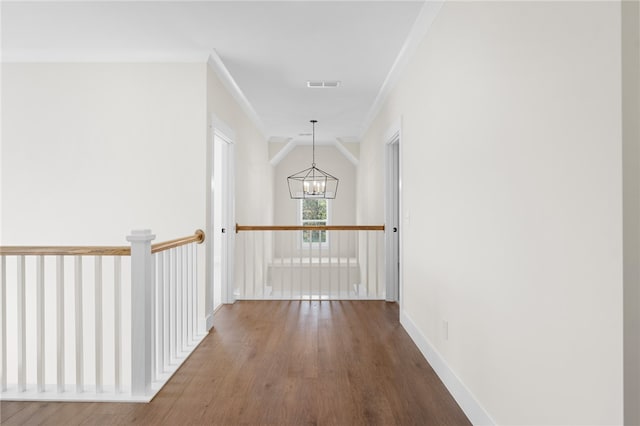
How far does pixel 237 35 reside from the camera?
2965 millimetres

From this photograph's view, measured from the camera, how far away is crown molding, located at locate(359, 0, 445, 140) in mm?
2479

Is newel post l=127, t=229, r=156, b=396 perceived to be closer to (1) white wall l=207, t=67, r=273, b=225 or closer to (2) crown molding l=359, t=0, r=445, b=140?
(1) white wall l=207, t=67, r=273, b=225

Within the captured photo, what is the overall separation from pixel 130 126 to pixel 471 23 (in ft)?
9.82

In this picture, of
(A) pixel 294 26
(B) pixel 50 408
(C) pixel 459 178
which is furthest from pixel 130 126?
(C) pixel 459 178

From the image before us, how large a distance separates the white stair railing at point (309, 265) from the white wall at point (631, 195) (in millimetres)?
3118

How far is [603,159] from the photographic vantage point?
1028 mm

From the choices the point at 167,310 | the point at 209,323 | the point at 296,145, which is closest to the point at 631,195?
the point at 167,310

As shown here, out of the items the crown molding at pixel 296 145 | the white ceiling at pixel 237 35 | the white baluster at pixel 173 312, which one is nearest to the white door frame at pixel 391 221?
the white ceiling at pixel 237 35

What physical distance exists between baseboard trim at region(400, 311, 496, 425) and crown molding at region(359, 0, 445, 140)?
91.1 inches

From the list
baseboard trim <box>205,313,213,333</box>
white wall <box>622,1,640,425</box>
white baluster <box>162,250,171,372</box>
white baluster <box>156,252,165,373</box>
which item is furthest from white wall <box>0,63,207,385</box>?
white wall <box>622,1,640,425</box>

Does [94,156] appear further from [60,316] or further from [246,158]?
[246,158]

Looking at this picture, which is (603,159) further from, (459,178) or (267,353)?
(267,353)

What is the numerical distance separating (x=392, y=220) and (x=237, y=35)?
8.78 feet

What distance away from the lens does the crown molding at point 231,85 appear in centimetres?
343
